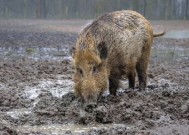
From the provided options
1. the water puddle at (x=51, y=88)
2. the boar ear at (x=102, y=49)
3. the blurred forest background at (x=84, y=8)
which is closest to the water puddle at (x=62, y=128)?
the boar ear at (x=102, y=49)

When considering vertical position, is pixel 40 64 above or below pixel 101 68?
below

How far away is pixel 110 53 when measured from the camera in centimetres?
722

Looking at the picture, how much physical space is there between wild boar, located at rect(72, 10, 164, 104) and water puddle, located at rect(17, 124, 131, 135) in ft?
1.33

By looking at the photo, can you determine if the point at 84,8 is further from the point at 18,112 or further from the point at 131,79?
the point at 18,112

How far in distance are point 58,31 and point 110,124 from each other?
670 inches

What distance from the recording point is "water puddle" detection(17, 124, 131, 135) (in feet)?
18.8

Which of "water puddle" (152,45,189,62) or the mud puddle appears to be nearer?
the mud puddle

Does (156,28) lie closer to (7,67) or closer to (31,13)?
(31,13)

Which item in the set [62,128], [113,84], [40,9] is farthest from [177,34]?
[62,128]

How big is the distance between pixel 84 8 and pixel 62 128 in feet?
85.1

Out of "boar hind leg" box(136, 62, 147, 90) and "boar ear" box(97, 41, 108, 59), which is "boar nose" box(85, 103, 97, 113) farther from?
"boar hind leg" box(136, 62, 147, 90)

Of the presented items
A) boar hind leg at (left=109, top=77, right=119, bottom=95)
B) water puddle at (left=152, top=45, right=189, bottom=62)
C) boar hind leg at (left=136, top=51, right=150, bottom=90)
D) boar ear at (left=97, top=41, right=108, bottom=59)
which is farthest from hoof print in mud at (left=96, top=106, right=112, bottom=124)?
water puddle at (left=152, top=45, right=189, bottom=62)

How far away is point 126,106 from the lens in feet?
22.0

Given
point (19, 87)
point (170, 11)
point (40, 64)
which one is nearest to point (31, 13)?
point (170, 11)
